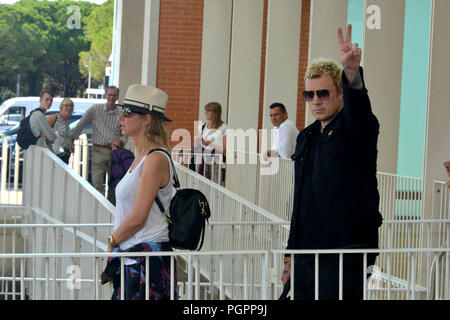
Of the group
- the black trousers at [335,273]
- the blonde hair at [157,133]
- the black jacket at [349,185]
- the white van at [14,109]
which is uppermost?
the white van at [14,109]

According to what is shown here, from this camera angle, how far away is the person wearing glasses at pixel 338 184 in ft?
11.3

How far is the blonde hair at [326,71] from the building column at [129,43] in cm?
1327

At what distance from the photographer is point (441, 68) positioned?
733 centimetres

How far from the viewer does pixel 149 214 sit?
4.05 meters

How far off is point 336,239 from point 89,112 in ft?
28.2

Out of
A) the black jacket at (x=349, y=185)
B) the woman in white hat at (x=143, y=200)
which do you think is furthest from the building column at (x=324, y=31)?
the black jacket at (x=349, y=185)

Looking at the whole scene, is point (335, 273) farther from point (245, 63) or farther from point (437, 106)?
point (245, 63)

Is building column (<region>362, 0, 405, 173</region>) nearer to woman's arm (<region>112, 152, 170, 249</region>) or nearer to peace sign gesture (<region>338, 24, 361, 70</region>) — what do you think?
woman's arm (<region>112, 152, 170, 249</region>)

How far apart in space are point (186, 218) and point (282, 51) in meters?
7.96

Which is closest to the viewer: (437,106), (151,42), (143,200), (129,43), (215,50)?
(143,200)

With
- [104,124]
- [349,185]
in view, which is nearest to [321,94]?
[349,185]

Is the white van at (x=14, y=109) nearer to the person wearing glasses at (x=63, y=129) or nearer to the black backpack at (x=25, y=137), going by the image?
the person wearing glasses at (x=63, y=129)
